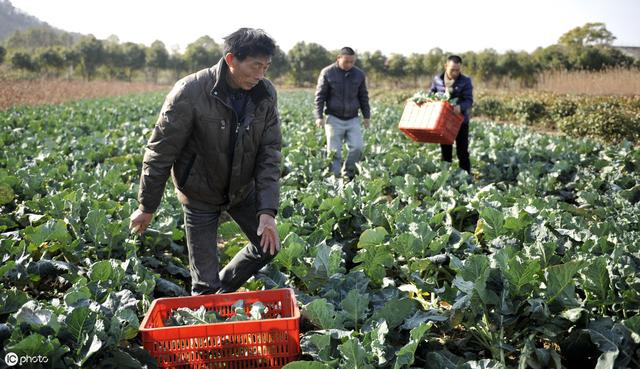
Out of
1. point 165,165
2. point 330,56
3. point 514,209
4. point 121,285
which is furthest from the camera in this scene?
point 330,56

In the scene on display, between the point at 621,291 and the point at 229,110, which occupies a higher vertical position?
the point at 229,110

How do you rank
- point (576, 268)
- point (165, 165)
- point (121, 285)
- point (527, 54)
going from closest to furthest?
point (576, 268) → point (165, 165) → point (121, 285) → point (527, 54)

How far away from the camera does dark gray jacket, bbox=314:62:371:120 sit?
678 cm

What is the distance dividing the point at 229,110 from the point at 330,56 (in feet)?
195

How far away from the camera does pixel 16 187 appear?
561 centimetres

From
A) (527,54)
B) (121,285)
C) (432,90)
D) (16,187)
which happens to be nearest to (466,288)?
(121,285)

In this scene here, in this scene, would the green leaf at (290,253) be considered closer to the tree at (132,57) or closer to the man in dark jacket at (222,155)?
the man in dark jacket at (222,155)

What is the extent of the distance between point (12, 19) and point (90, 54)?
113992 mm

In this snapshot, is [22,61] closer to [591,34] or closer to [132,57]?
[132,57]

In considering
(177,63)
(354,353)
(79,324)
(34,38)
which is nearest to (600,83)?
(354,353)

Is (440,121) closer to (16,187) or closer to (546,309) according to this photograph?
(546,309)

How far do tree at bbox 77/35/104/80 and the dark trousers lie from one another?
56.1 m

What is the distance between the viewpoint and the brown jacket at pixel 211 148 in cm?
265

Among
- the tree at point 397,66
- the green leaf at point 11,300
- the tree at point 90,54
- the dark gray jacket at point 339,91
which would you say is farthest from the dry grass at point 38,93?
the tree at point 397,66
